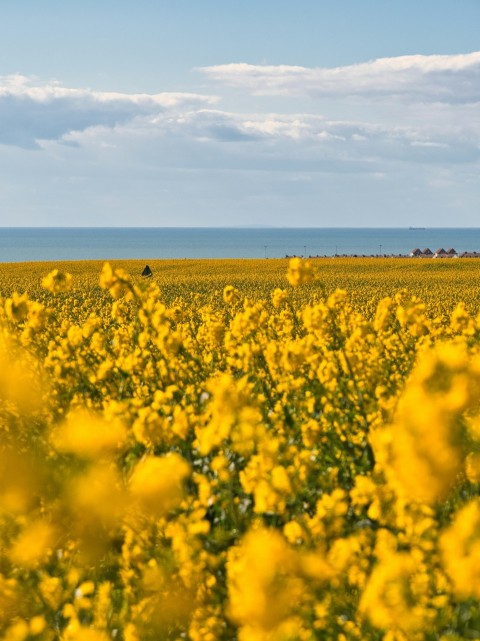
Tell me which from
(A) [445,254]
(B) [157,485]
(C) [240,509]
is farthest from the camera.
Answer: (A) [445,254]

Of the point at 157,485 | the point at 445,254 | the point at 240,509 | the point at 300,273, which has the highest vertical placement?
the point at 445,254

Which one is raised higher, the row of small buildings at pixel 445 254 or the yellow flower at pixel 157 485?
the row of small buildings at pixel 445 254

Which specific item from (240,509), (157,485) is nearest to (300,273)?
(240,509)

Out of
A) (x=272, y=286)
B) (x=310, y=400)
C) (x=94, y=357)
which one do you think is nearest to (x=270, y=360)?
(x=310, y=400)

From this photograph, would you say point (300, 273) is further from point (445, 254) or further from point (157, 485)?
point (445, 254)


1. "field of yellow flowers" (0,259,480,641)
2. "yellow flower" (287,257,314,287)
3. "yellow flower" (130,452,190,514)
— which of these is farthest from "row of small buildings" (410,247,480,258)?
"yellow flower" (130,452,190,514)

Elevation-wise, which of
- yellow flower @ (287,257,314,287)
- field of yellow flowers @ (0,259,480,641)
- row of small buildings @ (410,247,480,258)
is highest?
row of small buildings @ (410,247,480,258)

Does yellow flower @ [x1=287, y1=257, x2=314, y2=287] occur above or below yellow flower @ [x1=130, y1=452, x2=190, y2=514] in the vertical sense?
above

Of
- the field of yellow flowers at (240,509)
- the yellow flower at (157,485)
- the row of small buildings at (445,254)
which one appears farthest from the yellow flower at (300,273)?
the row of small buildings at (445,254)

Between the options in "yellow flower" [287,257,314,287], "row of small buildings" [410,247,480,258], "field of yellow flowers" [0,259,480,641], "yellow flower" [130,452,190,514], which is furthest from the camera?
"row of small buildings" [410,247,480,258]

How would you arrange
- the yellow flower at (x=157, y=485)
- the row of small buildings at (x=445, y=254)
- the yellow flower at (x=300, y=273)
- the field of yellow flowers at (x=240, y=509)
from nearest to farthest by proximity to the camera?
the field of yellow flowers at (x=240, y=509) → the yellow flower at (x=157, y=485) → the yellow flower at (x=300, y=273) → the row of small buildings at (x=445, y=254)

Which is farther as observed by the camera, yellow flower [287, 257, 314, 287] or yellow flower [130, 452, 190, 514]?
yellow flower [287, 257, 314, 287]

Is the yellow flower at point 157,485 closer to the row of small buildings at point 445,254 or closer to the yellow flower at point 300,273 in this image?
the yellow flower at point 300,273

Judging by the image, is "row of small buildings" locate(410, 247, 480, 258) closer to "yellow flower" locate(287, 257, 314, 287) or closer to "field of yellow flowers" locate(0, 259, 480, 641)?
"yellow flower" locate(287, 257, 314, 287)
